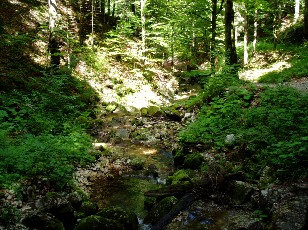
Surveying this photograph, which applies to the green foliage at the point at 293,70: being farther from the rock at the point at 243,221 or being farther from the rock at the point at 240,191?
the rock at the point at 243,221

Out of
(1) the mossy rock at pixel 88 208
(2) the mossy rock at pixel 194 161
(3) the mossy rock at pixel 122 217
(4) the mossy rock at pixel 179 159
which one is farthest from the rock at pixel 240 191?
(4) the mossy rock at pixel 179 159

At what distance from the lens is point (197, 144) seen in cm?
923

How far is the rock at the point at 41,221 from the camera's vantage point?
524 cm

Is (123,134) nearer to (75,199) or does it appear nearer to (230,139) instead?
(230,139)

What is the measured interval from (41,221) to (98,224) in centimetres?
111

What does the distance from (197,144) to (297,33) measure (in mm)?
18199

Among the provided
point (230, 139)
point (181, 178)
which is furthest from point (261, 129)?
point (181, 178)

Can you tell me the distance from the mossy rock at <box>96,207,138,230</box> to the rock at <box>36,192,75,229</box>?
0.67m

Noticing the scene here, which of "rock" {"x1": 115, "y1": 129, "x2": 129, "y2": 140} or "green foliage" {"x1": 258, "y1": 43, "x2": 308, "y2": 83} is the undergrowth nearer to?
"rock" {"x1": 115, "y1": 129, "x2": 129, "y2": 140}

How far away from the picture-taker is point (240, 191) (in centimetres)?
588

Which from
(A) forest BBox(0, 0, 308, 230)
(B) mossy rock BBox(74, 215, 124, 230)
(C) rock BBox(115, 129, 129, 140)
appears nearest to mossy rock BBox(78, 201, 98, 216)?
(A) forest BBox(0, 0, 308, 230)

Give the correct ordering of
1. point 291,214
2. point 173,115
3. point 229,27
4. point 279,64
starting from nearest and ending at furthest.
Answer: point 291,214
point 229,27
point 173,115
point 279,64

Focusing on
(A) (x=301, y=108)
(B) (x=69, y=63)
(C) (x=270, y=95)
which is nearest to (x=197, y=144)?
(C) (x=270, y=95)

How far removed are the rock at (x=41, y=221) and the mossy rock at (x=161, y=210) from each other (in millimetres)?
1968
